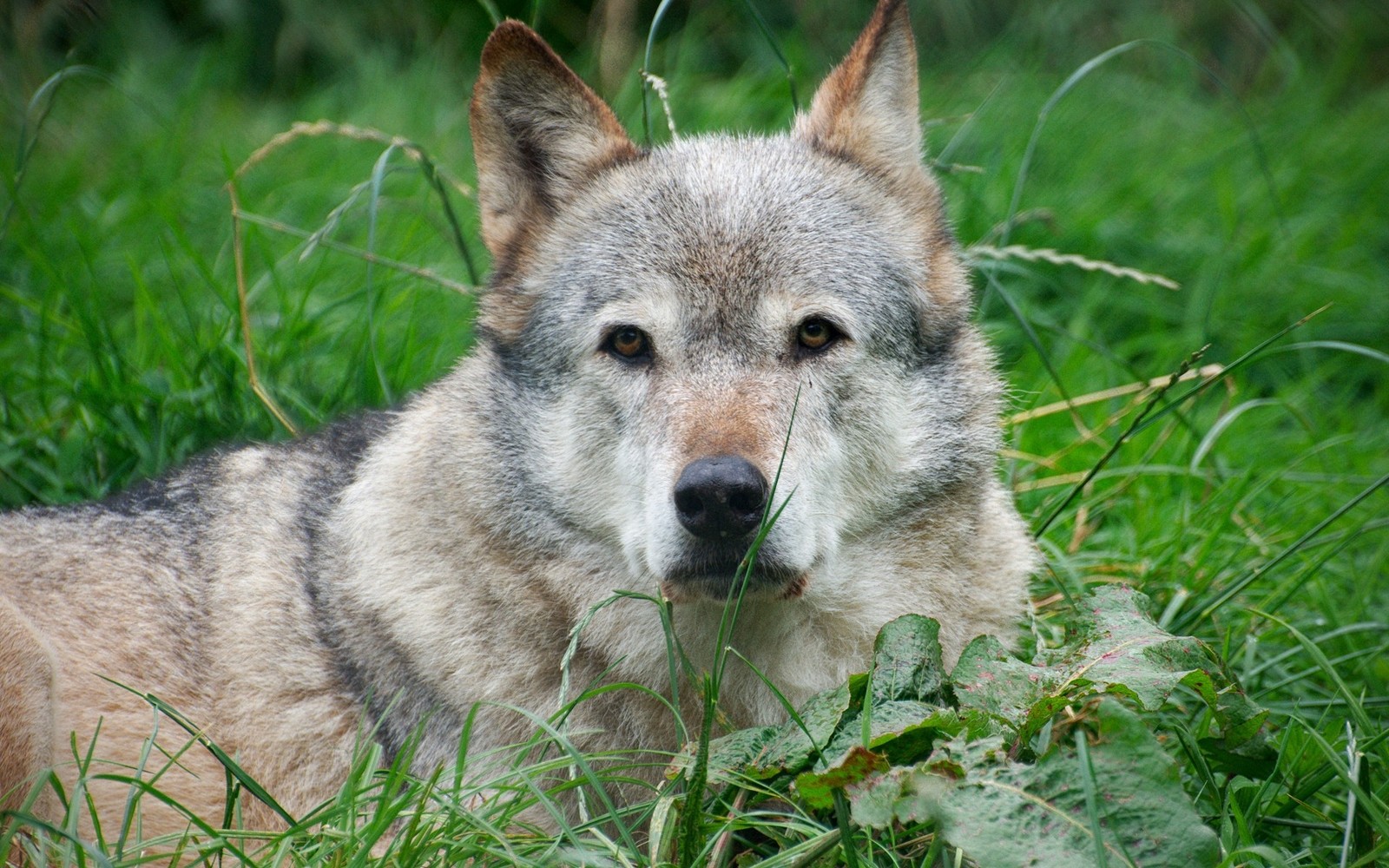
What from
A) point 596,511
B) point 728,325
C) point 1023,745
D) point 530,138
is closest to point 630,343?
point 728,325

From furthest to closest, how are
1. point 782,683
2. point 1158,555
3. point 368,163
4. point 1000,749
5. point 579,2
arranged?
point 579,2 < point 368,163 < point 1158,555 < point 782,683 < point 1000,749

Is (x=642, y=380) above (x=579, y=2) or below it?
below

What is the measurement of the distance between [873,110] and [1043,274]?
2899 millimetres

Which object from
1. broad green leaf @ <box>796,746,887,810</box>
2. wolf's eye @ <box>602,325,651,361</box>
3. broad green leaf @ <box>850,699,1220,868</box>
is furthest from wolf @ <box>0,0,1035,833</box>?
broad green leaf @ <box>850,699,1220,868</box>

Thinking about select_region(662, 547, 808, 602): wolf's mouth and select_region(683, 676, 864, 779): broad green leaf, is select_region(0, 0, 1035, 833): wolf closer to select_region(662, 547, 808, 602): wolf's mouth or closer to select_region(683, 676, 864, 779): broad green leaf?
select_region(662, 547, 808, 602): wolf's mouth

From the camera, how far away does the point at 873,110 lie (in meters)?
3.65

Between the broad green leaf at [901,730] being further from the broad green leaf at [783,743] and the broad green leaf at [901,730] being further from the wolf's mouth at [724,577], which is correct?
the wolf's mouth at [724,577]

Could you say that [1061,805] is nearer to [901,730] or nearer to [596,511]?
[901,730]

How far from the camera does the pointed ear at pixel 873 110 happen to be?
359 cm

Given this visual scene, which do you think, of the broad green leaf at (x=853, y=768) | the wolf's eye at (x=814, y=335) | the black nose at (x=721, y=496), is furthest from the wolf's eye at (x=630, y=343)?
the broad green leaf at (x=853, y=768)

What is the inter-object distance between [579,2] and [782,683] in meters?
7.52

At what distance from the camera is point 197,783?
131 inches

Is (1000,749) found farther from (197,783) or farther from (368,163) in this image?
(368,163)

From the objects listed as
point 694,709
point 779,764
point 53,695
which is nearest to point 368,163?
point 53,695
